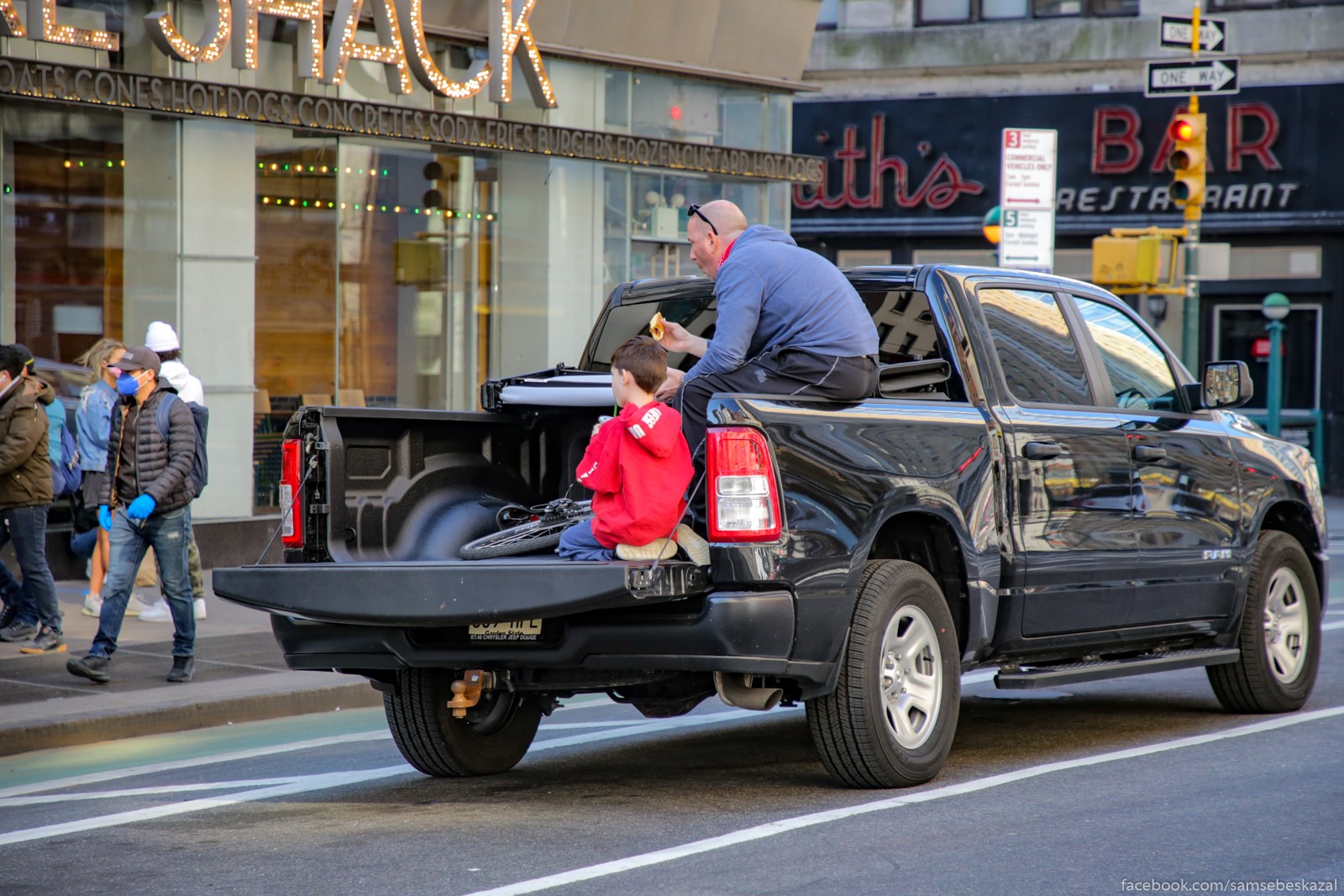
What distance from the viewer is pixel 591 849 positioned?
5863 millimetres

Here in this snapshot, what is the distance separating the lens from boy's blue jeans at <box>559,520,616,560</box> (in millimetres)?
6305

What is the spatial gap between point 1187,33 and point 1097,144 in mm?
11522

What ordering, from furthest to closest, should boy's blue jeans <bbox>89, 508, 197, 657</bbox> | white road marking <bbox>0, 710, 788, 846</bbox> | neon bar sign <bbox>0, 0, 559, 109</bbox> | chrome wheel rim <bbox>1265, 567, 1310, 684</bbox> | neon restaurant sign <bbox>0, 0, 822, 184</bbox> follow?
1. neon bar sign <bbox>0, 0, 559, 109</bbox>
2. neon restaurant sign <bbox>0, 0, 822, 184</bbox>
3. boy's blue jeans <bbox>89, 508, 197, 657</bbox>
4. chrome wheel rim <bbox>1265, 567, 1310, 684</bbox>
5. white road marking <bbox>0, 710, 788, 846</bbox>

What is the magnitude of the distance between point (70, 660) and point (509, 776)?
3527 millimetres

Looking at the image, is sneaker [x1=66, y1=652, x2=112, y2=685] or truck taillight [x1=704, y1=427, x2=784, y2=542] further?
sneaker [x1=66, y1=652, x2=112, y2=685]

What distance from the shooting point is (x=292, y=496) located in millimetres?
6836

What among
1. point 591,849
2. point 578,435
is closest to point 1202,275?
point 578,435

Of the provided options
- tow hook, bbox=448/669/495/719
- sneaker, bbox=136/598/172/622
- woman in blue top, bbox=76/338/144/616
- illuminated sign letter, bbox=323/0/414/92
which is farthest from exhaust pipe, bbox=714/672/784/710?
illuminated sign letter, bbox=323/0/414/92

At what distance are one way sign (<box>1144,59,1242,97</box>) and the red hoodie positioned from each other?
40.4 ft

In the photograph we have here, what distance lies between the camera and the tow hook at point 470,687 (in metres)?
6.81

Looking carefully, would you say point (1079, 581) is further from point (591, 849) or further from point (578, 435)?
point (591, 849)

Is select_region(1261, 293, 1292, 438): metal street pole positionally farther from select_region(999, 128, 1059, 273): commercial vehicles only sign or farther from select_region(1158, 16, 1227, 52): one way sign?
select_region(999, 128, 1059, 273): commercial vehicles only sign

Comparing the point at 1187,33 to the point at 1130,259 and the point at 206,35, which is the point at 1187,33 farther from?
the point at 206,35

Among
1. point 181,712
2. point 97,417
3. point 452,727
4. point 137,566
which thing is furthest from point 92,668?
point 452,727
